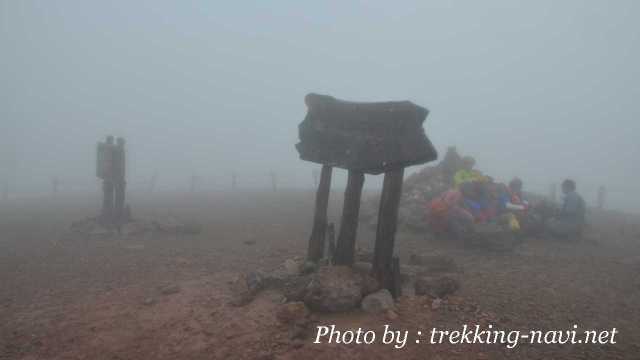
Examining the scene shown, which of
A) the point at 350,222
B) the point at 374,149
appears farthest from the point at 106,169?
the point at 374,149

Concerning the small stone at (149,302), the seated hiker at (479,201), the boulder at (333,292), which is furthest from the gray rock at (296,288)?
the seated hiker at (479,201)

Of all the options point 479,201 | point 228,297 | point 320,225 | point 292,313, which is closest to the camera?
point 292,313

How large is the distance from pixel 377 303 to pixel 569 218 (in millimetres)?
10115

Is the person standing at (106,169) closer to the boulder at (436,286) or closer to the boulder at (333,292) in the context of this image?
the boulder at (333,292)

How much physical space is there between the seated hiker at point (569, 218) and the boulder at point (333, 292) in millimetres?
9693

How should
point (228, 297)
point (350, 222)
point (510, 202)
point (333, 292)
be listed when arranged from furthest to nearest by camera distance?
1. point (510, 202)
2. point (350, 222)
3. point (228, 297)
4. point (333, 292)

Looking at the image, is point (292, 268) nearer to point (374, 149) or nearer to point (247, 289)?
point (247, 289)

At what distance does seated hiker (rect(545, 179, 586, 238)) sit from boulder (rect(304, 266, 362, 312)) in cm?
969

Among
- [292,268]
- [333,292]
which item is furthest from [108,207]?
[333,292]

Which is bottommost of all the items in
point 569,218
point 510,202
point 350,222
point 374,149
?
point 569,218

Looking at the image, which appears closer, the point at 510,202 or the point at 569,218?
the point at 569,218

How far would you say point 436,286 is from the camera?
8.30 m

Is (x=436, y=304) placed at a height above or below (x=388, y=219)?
below

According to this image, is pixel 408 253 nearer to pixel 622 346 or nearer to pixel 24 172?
pixel 622 346
